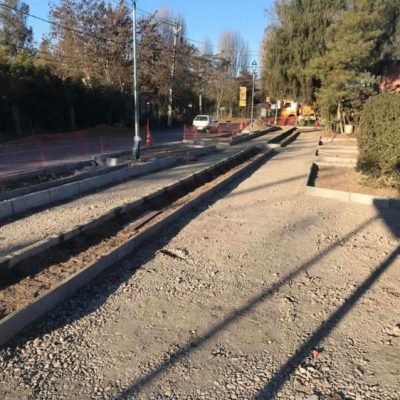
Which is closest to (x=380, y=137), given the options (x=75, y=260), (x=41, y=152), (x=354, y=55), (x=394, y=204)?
(x=394, y=204)

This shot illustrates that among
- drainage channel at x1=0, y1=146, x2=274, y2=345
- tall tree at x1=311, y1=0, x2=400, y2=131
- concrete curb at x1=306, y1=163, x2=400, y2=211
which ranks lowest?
concrete curb at x1=306, y1=163, x2=400, y2=211

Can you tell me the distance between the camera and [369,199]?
32.9 ft

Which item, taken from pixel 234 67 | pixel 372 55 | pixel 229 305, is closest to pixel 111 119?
pixel 372 55

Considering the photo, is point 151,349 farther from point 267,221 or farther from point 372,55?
point 372,55

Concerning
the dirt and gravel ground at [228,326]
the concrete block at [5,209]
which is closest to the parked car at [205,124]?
the concrete block at [5,209]

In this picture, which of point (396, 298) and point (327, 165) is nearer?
point (396, 298)

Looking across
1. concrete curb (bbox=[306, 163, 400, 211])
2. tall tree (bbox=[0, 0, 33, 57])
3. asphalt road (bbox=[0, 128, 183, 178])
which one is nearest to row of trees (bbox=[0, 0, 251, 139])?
asphalt road (bbox=[0, 128, 183, 178])

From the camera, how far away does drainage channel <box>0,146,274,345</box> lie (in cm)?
459

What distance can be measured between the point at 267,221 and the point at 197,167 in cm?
788

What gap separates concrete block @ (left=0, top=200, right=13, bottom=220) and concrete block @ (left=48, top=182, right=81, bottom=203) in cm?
124

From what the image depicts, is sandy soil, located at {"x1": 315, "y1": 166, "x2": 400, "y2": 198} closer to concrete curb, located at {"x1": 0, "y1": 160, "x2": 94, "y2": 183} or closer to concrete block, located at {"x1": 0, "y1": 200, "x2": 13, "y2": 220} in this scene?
concrete block, located at {"x1": 0, "y1": 200, "x2": 13, "y2": 220}

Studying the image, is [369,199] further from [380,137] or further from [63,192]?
[63,192]

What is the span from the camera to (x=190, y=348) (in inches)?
164

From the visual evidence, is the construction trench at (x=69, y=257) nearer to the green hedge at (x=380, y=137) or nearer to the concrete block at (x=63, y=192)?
the concrete block at (x=63, y=192)
